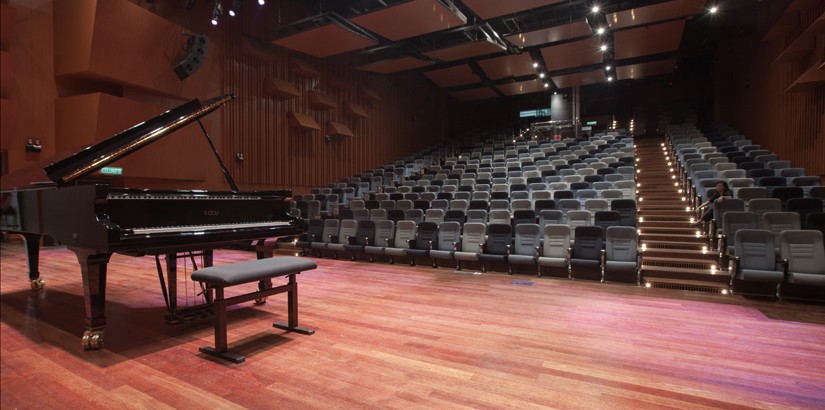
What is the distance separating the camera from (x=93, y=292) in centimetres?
228

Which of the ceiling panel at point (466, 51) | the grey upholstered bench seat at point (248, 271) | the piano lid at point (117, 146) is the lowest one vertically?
the grey upholstered bench seat at point (248, 271)

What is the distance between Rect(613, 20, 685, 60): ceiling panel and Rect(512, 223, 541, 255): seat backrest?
20.5 ft

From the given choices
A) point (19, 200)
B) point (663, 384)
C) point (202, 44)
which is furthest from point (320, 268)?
point (202, 44)

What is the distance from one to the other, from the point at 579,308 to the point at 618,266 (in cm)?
115

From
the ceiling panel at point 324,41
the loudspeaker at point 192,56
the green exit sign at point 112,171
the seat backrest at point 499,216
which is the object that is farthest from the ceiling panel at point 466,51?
the green exit sign at point 112,171

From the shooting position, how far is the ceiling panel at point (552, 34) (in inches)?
328

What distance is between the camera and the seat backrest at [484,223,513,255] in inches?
189

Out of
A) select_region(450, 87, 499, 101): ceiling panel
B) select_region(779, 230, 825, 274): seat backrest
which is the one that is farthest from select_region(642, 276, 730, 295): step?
select_region(450, 87, 499, 101): ceiling panel

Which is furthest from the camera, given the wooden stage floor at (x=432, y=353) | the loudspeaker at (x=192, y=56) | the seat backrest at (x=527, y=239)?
the loudspeaker at (x=192, y=56)

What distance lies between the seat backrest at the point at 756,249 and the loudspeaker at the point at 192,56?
8.03 m

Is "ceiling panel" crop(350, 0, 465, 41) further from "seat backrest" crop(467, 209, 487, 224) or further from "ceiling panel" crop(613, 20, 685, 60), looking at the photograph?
"seat backrest" crop(467, 209, 487, 224)

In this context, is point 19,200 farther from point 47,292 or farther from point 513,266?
point 513,266

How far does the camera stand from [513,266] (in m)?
4.79

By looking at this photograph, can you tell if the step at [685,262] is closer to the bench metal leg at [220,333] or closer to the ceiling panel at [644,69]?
the bench metal leg at [220,333]
